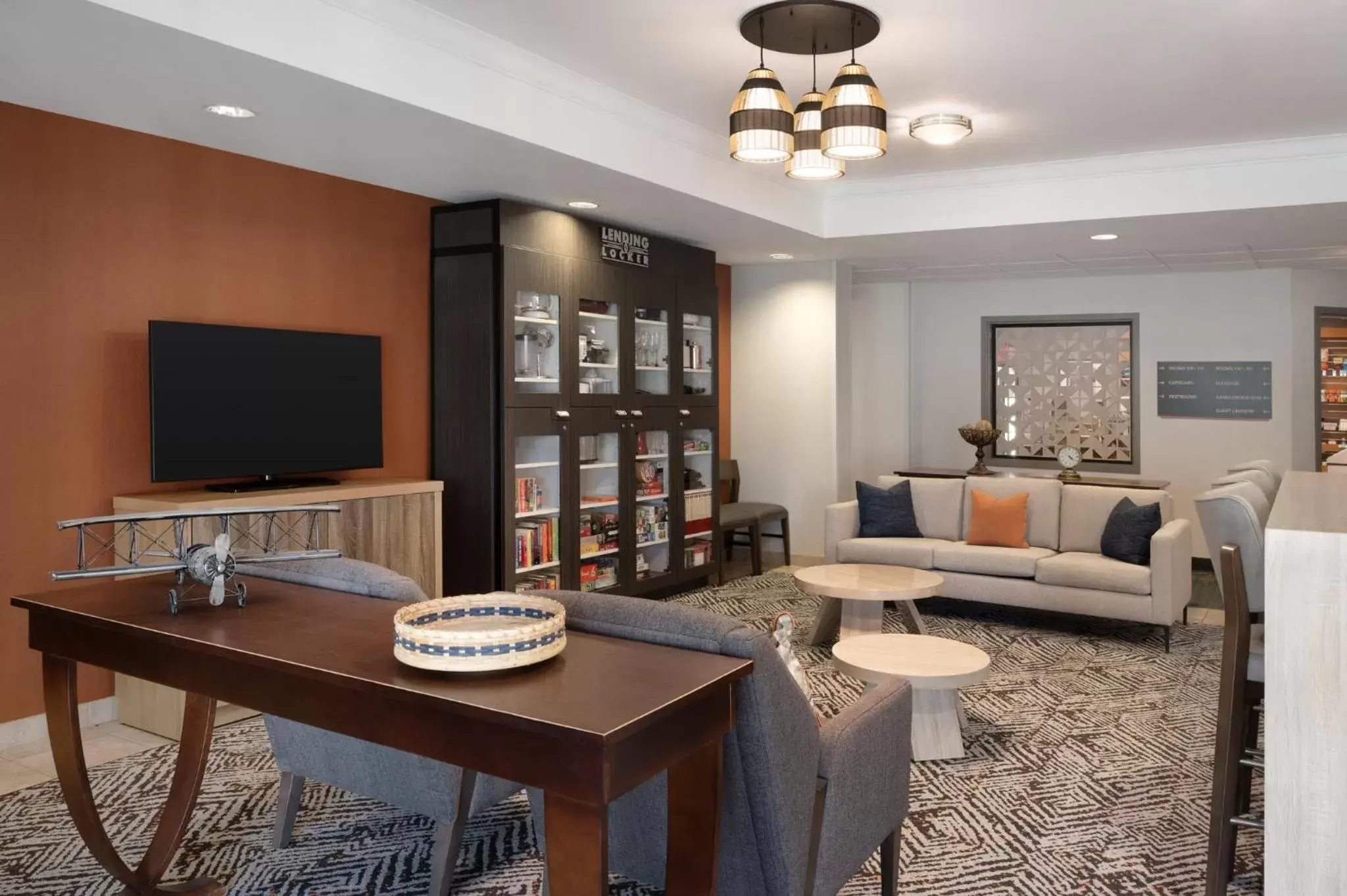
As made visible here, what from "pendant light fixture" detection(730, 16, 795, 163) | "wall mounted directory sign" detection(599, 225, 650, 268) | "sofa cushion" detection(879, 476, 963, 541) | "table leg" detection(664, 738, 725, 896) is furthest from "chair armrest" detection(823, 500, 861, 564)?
"table leg" detection(664, 738, 725, 896)

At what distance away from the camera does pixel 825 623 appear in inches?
214

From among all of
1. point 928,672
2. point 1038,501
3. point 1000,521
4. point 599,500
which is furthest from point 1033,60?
point 599,500

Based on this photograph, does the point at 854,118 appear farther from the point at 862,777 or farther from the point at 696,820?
the point at 696,820

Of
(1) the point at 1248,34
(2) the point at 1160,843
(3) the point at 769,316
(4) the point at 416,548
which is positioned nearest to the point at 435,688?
(2) the point at 1160,843

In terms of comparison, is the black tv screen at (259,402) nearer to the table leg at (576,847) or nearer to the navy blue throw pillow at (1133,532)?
the table leg at (576,847)

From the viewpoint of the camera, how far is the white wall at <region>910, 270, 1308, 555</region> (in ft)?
26.3

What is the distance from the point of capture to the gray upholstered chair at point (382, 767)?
2.47m

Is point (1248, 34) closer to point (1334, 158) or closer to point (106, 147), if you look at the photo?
point (1334, 158)

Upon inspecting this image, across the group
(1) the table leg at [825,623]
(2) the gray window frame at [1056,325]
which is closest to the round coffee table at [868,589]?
(1) the table leg at [825,623]

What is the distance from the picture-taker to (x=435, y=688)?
5.42 ft

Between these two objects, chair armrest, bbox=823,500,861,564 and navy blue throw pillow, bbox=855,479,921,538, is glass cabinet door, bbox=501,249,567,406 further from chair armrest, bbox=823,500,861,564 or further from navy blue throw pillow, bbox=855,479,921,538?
navy blue throw pillow, bbox=855,479,921,538

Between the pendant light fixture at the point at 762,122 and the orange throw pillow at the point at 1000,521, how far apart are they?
318 cm

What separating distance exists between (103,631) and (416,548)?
2628 mm

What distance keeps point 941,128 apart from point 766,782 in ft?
12.7
